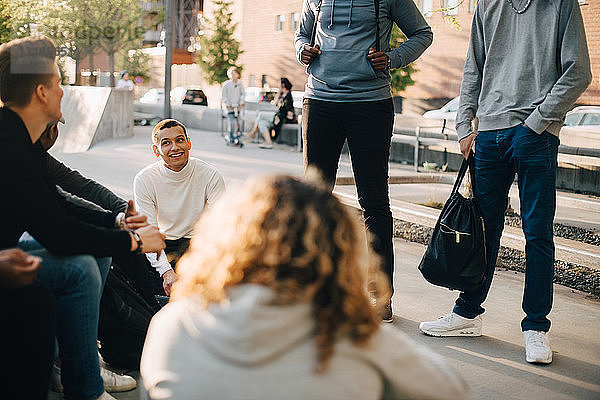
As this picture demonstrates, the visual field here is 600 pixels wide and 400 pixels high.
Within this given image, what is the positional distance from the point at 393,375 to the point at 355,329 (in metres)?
0.15

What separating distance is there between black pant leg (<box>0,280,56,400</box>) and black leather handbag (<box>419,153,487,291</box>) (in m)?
2.28

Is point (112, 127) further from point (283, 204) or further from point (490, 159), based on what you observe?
point (283, 204)

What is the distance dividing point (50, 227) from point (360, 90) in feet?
7.28

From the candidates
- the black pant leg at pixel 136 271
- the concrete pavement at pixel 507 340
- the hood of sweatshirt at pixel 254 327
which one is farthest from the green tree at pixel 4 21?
the hood of sweatshirt at pixel 254 327

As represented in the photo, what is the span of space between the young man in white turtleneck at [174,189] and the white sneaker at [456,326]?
1.54 metres

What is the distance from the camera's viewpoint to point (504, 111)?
3.97m

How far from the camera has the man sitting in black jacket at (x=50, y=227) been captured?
2643 millimetres

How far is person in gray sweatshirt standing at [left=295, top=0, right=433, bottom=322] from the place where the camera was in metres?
4.38

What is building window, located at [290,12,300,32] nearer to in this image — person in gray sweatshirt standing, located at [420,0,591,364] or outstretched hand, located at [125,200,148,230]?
person in gray sweatshirt standing, located at [420,0,591,364]

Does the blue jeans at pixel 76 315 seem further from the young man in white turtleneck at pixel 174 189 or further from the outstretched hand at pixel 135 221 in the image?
the young man in white turtleneck at pixel 174 189

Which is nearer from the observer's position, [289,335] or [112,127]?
[289,335]

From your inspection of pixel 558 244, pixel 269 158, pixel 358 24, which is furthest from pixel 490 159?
pixel 269 158

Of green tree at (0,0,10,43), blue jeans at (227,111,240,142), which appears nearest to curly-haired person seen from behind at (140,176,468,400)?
green tree at (0,0,10,43)

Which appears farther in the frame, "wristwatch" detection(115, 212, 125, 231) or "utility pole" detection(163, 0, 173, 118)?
"utility pole" detection(163, 0, 173, 118)
